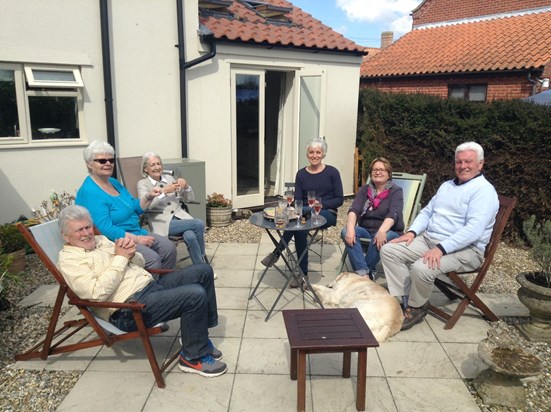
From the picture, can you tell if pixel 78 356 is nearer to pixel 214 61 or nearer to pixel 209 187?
pixel 209 187

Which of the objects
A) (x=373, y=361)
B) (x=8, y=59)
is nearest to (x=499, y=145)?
(x=373, y=361)

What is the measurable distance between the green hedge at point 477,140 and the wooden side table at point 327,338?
12.6 feet

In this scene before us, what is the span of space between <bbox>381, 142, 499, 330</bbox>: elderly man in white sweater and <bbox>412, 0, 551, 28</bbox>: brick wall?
13.2 metres

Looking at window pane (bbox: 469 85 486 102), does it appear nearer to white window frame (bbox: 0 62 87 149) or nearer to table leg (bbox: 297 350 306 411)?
white window frame (bbox: 0 62 87 149)

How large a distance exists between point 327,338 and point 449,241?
5.00ft

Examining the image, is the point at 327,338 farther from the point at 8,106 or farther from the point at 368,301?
the point at 8,106

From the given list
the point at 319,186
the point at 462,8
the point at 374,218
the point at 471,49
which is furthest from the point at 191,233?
the point at 462,8

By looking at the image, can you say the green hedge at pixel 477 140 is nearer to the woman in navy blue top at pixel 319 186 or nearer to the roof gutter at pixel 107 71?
the woman in navy blue top at pixel 319 186

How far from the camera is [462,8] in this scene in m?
16.2

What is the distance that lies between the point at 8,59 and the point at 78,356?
12.3 ft

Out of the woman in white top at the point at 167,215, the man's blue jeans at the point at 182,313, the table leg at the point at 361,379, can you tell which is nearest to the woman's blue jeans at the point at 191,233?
the woman in white top at the point at 167,215

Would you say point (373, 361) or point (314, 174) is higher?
point (314, 174)

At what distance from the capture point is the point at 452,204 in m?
3.50


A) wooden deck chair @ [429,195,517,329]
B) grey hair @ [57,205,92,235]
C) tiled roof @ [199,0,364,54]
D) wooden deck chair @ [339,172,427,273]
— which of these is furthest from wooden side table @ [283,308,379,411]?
tiled roof @ [199,0,364,54]
